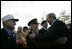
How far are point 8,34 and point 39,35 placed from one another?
280 cm

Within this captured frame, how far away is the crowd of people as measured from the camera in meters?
3.04

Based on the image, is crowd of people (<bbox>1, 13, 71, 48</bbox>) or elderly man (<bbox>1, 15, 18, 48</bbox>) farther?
elderly man (<bbox>1, 15, 18, 48</bbox>)

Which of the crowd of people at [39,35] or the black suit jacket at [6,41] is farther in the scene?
the black suit jacket at [6,41]

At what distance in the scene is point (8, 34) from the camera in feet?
19.2

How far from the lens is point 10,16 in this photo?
251 inches

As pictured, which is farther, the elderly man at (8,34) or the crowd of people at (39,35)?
the elderly man at (8,34)

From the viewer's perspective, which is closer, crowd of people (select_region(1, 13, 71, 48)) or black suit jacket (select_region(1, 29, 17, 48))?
crowd of people (select_region(1, 13, 71, 48))

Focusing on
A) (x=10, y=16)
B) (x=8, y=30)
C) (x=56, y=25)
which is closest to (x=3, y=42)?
(x=8, y=30)

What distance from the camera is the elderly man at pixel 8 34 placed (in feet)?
18.4

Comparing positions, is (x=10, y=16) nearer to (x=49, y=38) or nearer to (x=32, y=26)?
(x=32, y=26)

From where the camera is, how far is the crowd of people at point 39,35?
9.98ft

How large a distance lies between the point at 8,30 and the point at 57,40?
310cm

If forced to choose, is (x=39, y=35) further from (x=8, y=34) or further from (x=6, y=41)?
(x=8, y=34)

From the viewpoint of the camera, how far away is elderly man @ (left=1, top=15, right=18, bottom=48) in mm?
5594
